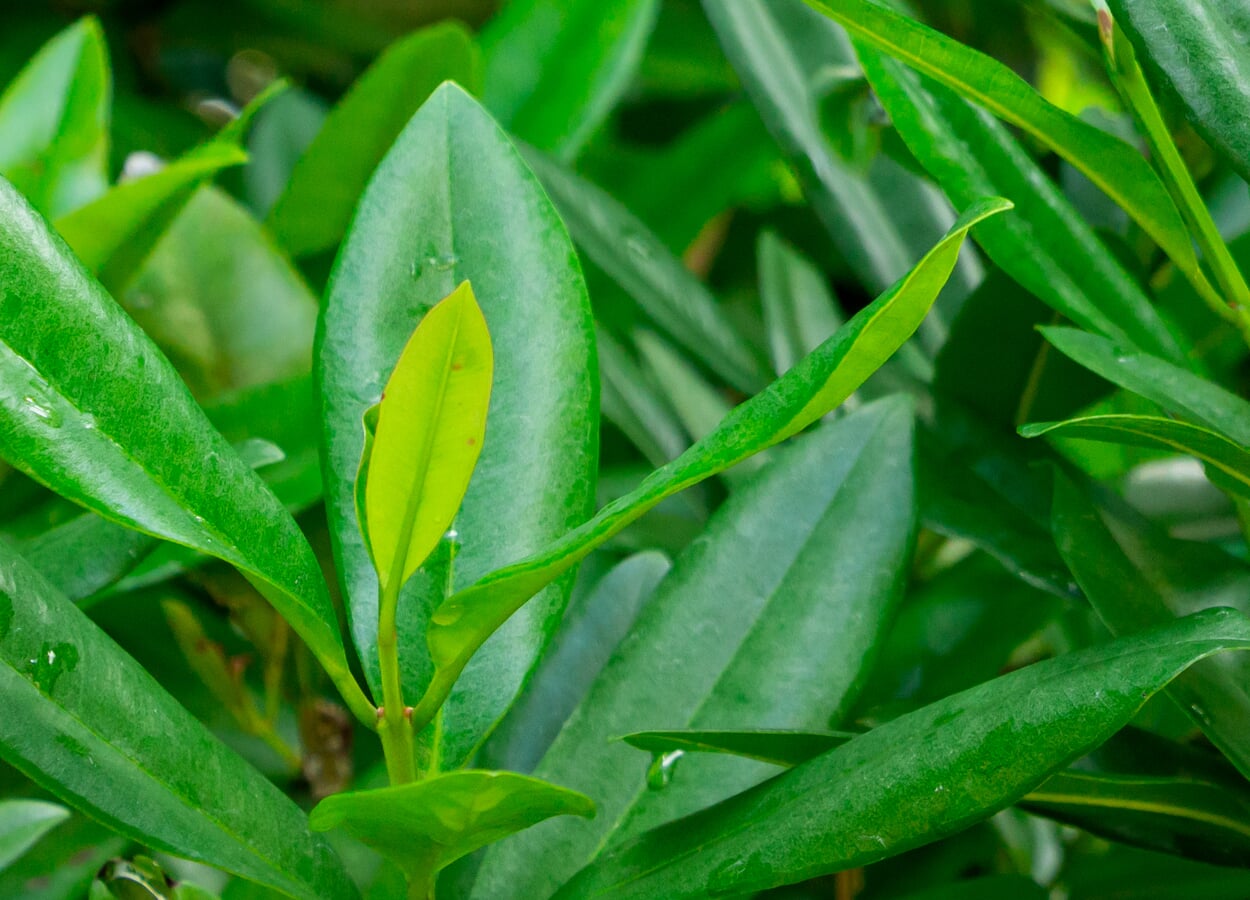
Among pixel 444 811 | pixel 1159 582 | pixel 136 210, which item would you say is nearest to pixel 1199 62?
pixel 1159 582

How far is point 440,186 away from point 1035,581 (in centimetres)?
29

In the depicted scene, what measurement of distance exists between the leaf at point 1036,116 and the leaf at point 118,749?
0.99 feet

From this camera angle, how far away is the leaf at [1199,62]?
0.38 meters

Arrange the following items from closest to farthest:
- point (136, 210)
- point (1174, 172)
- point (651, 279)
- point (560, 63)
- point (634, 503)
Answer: point (634, 503), point (1174, 172), point (136, 210), point (651, 279), point (560, 63)

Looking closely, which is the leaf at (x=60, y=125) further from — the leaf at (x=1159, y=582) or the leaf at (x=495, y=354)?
the leaf at (x=1159, y=582)

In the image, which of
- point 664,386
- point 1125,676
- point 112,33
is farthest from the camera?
point 112,33

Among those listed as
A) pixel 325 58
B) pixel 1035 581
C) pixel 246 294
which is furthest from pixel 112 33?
pixel 1035 581

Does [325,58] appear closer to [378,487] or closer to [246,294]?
[246,294]

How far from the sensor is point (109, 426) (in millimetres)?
344

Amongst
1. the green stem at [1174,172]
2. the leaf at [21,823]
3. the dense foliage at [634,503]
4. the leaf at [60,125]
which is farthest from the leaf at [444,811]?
the leaf at [60,125]

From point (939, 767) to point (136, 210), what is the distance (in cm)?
44

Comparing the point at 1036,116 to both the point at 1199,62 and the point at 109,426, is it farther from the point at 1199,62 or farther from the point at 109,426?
the point at 109,426

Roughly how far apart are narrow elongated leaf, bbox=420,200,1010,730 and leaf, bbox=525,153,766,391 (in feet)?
1.12

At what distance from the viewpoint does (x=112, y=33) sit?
56.3 inches
